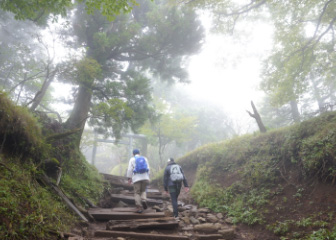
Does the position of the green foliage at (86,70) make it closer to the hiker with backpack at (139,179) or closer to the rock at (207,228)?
the hiker with backpack at (139,179)

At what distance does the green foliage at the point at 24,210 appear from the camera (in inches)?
108

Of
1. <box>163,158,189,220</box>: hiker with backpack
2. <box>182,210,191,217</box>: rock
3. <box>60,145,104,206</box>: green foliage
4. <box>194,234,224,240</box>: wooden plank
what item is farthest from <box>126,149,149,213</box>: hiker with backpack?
<box>194,234,224,240</box>: wooden plank

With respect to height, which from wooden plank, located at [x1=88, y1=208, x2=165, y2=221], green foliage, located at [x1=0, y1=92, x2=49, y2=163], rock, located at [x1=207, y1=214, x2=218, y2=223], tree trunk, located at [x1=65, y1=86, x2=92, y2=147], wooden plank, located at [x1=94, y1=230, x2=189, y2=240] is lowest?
rock, located at [x1=207, y1=214, x2=218, y2=223]

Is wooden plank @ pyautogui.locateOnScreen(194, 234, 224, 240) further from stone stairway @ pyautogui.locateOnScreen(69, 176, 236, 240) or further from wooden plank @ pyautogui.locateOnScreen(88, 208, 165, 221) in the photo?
wooden plank @ pyautogui.locateOnScreen(88, 208, 165, 221)

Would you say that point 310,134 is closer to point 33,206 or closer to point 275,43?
point 275,43

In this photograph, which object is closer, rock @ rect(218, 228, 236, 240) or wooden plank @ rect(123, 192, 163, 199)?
rock @ rect(218, 228, 236, 240)

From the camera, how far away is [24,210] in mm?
3221

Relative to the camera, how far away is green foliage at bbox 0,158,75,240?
9.02 feet

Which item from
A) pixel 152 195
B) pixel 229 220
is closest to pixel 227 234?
pixel 229 220

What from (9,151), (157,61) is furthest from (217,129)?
(9,151)

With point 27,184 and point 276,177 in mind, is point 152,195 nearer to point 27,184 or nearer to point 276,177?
point 276,177

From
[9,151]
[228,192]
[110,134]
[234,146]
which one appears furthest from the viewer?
[110,134]

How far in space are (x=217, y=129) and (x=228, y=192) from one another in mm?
22869

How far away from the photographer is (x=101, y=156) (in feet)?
145
